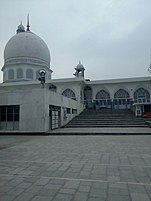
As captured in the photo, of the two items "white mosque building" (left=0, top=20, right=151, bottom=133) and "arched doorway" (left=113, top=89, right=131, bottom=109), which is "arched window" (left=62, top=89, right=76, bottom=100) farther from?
"arched doorway" (left=113, top=89, right=131, bottom=109)

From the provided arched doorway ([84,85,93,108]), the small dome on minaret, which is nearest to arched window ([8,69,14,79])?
arched doorway ([84,85,93,108])

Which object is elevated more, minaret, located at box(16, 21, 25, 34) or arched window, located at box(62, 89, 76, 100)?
minaret, located at box(16, 21, 25, 34)

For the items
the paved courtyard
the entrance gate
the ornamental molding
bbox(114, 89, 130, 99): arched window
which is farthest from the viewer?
the ornamental molding

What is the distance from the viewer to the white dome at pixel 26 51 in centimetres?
4325

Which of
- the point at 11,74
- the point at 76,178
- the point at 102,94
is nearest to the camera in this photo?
the point at 76,178

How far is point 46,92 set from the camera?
54.1 feet

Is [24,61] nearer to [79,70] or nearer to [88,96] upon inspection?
[79,70]

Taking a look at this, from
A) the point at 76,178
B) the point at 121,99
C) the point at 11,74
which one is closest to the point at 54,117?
the point at 76,178

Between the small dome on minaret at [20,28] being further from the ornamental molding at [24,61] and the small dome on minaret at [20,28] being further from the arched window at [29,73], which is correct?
the arched window at [29,73]

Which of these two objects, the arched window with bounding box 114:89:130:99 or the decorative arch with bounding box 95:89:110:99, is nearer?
the arched window with bounding box 114:89:130:99

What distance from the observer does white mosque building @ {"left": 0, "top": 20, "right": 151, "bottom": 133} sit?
54.4ft

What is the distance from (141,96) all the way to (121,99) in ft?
12.7

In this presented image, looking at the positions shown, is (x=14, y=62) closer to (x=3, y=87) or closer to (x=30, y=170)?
(x=3, y=87)

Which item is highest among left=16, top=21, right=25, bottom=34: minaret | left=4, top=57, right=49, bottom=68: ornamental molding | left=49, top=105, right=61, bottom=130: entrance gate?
left=16, top=21, right=25, bottom=34: minaret
